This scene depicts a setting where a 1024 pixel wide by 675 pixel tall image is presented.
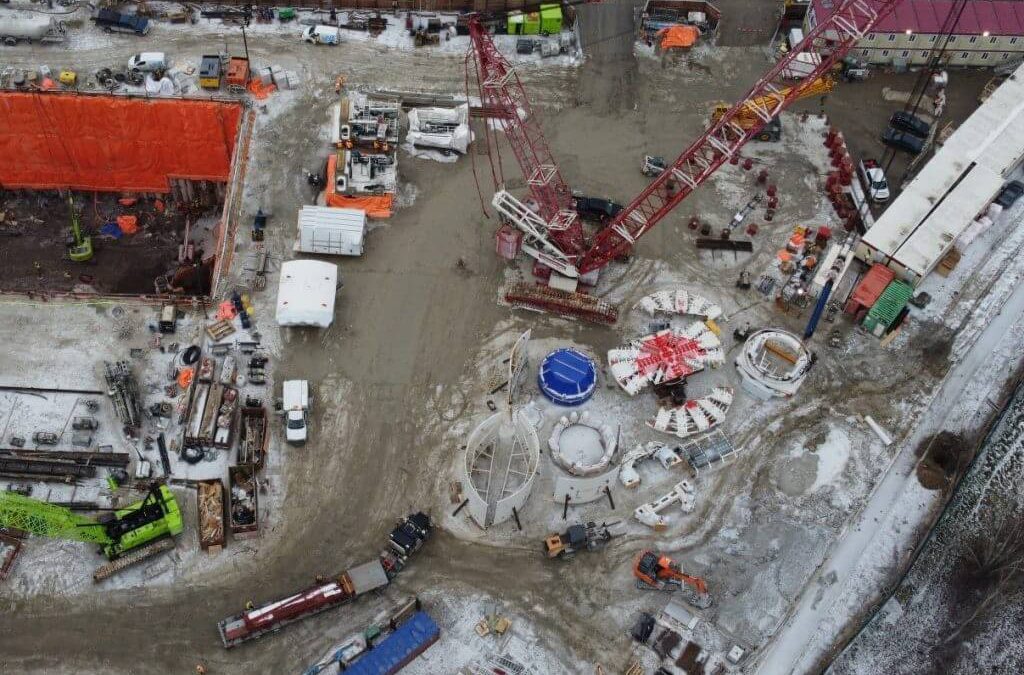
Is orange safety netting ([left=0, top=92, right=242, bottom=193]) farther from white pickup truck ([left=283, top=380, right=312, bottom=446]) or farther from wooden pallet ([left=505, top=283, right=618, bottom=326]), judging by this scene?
wooden pallet ([left=505, top=283, right=618, bottom=326])

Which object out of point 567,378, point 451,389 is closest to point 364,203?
point 451,389

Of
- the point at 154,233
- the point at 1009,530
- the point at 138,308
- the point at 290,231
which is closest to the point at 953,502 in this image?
the point at 1009,530

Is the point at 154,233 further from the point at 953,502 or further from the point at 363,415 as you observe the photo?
the point at 953,502

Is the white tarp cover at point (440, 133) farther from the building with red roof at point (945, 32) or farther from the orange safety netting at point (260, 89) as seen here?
the building with red roof at point (945, 32)

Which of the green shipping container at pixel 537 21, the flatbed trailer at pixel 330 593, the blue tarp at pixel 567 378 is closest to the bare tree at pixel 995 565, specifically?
the blue tarp at pixel 567 378

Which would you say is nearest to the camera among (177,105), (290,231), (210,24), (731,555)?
(731,555)
